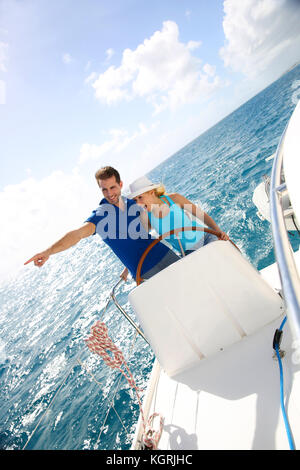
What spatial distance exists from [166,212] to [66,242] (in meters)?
1.01

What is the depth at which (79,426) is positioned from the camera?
3947 millimetres

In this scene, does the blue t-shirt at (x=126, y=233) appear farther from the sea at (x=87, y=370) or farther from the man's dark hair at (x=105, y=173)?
the sea at (x=87, y=370)

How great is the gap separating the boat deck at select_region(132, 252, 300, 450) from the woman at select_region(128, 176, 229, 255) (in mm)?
1018

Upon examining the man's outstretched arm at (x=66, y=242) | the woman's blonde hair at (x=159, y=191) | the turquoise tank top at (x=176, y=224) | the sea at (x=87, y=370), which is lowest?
the sea at (x=87, y=370)

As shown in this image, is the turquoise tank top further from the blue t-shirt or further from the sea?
the sea

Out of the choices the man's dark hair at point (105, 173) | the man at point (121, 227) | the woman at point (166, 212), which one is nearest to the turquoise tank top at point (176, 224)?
the woman at point (166, 212)

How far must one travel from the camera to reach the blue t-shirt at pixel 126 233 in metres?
2.28

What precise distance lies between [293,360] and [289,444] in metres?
0.47

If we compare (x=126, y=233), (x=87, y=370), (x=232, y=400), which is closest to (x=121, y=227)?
(x=126, y=233)

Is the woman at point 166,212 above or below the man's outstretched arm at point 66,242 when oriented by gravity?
below

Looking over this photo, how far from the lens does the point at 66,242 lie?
6.66 feet

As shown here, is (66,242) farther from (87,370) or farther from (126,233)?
(87,370)

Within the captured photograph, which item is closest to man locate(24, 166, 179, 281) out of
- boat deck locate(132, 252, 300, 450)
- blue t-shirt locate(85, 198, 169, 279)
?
blue t-shirt locate(85, 198, 169, 279)
